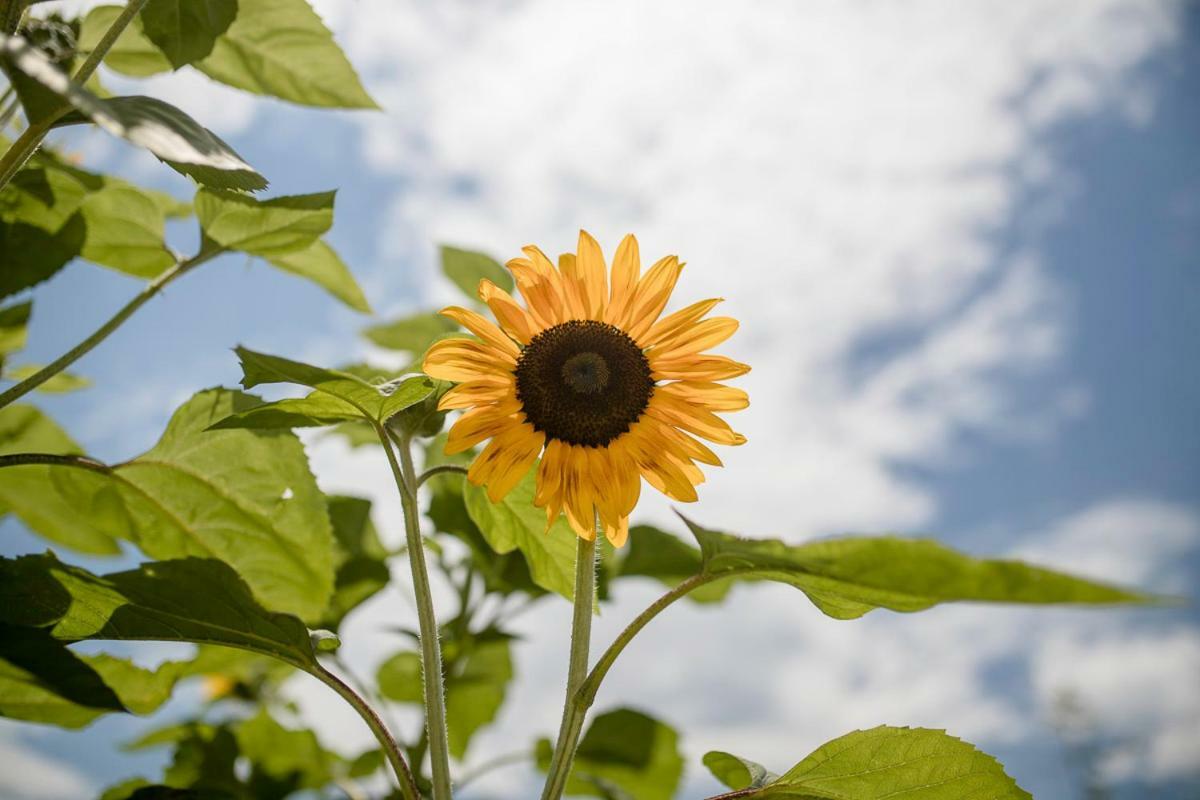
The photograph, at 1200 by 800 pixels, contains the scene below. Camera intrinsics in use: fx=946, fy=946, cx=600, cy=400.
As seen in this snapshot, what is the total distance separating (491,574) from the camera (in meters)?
2.30

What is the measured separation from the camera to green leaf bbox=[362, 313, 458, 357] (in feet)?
8.50

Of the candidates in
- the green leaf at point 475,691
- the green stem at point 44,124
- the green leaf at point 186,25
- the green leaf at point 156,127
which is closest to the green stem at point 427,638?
the green leaf at point 156,127

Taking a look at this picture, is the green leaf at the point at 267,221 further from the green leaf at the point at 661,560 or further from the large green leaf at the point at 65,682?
the green leaf at the point at 661,560

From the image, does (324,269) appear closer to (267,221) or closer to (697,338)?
(267,221)

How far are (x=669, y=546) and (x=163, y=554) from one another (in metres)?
1.19

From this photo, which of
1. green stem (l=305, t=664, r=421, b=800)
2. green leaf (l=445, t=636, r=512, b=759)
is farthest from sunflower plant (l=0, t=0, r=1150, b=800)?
green leaf (l=445, t=636, r=512, b=759)

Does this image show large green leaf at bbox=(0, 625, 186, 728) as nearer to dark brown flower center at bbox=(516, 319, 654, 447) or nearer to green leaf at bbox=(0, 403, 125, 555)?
green leaf at bbox=(0, 403, 125, 555)

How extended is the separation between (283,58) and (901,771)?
5.05ft

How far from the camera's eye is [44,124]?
3.84 ft

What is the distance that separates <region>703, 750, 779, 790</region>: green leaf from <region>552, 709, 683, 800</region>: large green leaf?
40.4 inches

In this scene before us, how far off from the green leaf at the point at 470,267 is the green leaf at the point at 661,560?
72cm

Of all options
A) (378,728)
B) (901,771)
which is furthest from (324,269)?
(901,771)

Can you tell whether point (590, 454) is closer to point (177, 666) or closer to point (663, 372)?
point (663, 372)

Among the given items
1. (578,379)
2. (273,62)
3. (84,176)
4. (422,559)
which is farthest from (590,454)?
(84,176)
